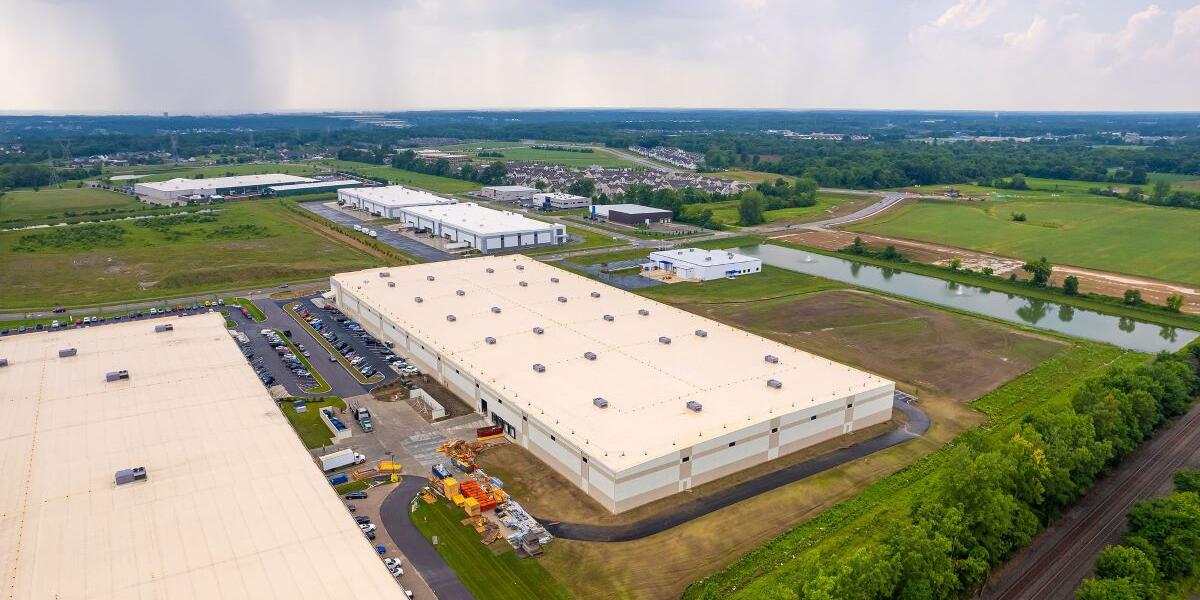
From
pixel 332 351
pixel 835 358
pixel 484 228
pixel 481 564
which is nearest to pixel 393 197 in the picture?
pixel 484 228

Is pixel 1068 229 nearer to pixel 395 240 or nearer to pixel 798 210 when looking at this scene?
pixel 798 210

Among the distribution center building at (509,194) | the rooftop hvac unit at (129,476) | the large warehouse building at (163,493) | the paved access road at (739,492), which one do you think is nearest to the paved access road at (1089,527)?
the paved access road at (739,492)

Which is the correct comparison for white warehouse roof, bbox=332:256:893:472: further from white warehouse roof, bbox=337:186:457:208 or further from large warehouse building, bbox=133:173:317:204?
large warehouse building, bbox=133:173:317:204

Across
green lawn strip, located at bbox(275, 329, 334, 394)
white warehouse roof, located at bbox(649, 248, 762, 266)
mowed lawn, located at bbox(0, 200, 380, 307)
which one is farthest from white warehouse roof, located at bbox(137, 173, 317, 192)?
white warehouse roof, located at bbox(649, 248, 762, 266)

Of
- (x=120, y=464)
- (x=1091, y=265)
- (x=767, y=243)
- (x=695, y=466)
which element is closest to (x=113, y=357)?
(x=120, y=464)

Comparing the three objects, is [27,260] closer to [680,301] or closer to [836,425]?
[680,301]
